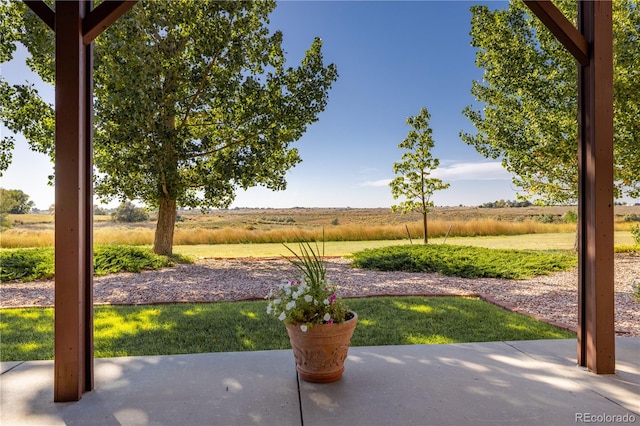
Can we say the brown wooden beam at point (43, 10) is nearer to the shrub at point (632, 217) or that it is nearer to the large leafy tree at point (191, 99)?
the large leafy tree at point (191, 99)

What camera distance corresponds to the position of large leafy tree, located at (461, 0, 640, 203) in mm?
A: 6969

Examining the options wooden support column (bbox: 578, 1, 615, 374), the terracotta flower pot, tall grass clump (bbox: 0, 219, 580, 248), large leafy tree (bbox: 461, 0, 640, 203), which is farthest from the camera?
tall grass clump (bbox: 0, 219, 580, 248)

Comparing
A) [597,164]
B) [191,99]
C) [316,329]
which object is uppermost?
[191,99]

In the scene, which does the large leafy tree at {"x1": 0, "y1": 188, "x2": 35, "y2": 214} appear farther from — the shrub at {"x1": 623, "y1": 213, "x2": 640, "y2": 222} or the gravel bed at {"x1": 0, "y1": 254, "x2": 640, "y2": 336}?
the shrub at {"x1": 623, "y1": 213, "x2": 640, "y2": 222}

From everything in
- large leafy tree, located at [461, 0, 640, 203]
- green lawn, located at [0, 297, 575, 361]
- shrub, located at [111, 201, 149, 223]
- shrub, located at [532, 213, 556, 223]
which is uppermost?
large leafy tree, located at [461, 0, 640, 203]

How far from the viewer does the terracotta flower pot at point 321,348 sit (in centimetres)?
209

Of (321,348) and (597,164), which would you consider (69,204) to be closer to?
(321,348)

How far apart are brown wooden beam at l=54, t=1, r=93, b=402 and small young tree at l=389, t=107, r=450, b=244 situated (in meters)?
8.40

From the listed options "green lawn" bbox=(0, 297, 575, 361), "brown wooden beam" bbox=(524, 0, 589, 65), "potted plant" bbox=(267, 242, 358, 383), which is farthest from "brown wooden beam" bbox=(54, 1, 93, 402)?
"brown wooden beam" bbox=(524, 0, 589, 65)

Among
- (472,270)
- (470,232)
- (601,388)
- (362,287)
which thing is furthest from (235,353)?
(470,232)

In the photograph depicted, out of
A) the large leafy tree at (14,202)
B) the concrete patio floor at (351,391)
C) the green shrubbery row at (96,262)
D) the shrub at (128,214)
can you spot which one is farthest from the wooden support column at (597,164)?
the shrub at (128,214)

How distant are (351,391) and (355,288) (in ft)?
11.1

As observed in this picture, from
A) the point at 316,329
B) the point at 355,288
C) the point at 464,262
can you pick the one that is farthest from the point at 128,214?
the point at 316,329

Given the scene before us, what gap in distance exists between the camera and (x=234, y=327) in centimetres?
348
